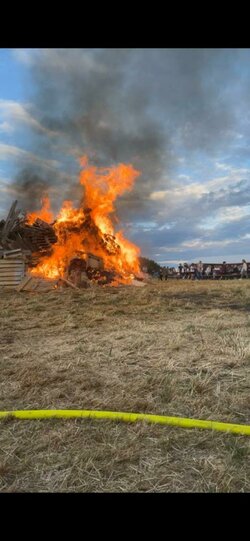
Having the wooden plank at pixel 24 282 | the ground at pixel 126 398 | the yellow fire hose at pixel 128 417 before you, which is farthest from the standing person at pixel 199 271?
the yellow fire hose at pixel 128 417

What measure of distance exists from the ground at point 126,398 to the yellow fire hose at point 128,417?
68 mm

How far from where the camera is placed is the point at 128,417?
3537 mm

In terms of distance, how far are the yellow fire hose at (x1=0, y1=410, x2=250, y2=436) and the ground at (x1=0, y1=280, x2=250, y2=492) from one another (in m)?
0.07

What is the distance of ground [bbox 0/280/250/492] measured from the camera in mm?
2707

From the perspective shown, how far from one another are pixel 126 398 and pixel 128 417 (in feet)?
1.90

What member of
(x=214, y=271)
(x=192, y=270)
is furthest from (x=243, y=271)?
Answer: (x=192, y=270)

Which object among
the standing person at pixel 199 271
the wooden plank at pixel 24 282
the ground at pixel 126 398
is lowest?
the ground at pixel 126 398

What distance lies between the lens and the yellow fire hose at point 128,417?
10.9 ft

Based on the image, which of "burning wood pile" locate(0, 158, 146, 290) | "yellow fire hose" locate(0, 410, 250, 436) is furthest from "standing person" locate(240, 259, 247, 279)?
"yellow fire hose" locate(0, 410, 250, 436)

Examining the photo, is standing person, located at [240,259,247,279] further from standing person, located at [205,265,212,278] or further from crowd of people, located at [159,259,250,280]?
standing person, located at [205,265,212,278]

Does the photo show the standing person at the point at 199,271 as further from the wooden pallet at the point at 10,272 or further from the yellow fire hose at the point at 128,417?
the yellow fire hose at the point at 128,417

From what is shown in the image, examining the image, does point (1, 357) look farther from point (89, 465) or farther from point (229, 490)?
point (229, 490)

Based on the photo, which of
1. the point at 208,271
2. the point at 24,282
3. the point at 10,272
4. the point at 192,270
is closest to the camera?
the point at 24,282

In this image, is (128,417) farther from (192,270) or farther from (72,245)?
(192,270)
